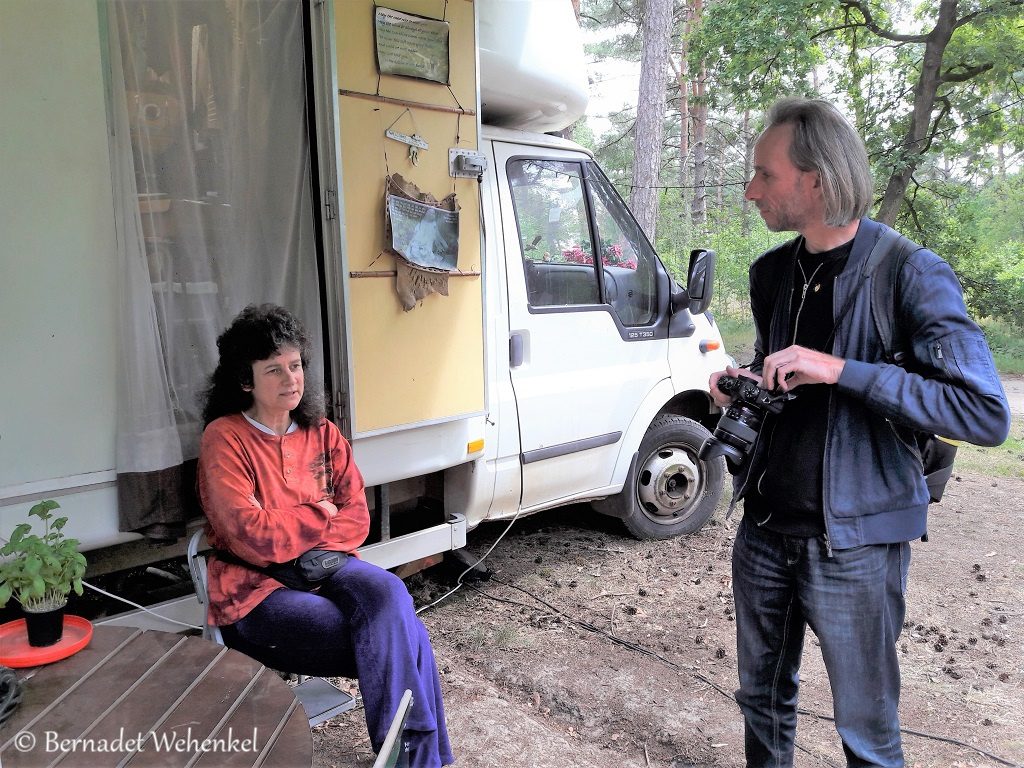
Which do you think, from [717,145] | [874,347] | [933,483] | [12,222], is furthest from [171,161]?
[717,145]

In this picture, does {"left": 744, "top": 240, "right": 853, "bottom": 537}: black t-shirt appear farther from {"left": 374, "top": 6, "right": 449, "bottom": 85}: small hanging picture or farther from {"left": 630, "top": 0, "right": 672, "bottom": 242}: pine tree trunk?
{"left": 630, "top": 0, "right": 672, "bottom": 242}: pine tree trunk

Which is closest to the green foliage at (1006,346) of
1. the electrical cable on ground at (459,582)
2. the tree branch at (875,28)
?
the tree branch at (875,28)

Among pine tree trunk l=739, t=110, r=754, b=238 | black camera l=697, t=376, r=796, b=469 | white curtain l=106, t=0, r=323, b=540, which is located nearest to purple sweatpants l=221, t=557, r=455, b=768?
white curtain l=106, t=0, r=323, b=540

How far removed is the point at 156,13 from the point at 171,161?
47cm

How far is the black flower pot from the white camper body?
0.63 m

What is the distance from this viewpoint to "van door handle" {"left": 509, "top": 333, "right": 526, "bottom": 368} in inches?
154

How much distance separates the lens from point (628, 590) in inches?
169

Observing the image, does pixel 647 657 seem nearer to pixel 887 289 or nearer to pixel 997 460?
pixel 887 289

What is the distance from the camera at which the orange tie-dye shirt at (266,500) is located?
242 cm

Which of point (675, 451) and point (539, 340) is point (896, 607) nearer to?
point (539, 340)

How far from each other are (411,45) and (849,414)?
2.14 m

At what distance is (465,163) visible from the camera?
333 cm

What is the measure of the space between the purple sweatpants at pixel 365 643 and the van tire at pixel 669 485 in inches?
95.9

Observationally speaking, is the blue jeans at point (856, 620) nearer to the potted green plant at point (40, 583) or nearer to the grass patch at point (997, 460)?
the potted green plant at point (40, 583)
